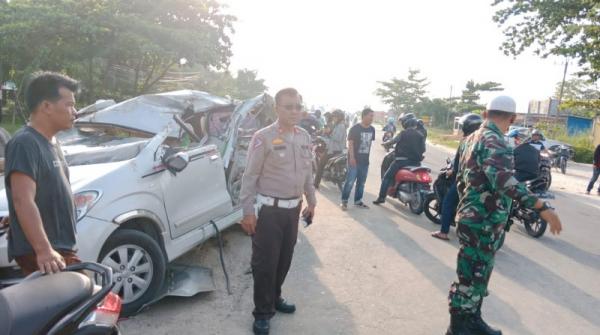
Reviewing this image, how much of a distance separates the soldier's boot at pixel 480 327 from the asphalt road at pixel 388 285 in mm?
220

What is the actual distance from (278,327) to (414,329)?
109 cm

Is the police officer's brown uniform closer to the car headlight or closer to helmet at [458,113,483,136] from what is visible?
the car headlight

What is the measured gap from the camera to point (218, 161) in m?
4.83

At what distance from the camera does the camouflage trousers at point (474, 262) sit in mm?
3295

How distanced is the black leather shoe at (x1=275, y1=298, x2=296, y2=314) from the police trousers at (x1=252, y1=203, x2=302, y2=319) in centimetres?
26

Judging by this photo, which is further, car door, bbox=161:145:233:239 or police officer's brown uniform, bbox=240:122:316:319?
car door, bbox=161:145:233:239

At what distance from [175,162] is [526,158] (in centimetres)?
550

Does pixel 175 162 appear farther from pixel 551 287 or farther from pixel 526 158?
pixel 526 158

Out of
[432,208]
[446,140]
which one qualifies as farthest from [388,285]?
[446,140]

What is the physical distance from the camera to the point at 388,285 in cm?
450

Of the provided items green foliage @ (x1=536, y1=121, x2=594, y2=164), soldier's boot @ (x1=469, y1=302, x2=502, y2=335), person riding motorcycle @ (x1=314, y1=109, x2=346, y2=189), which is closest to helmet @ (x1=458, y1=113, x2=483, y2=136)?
soldier's boot @ (x1=469, y1=302, x2=502, y2=335)

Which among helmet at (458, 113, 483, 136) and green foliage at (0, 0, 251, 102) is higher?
green foliage at (0, 0, 251, 102)

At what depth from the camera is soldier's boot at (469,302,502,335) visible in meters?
3.52

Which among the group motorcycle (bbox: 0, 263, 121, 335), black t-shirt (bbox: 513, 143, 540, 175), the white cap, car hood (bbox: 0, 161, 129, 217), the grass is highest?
the white cap
